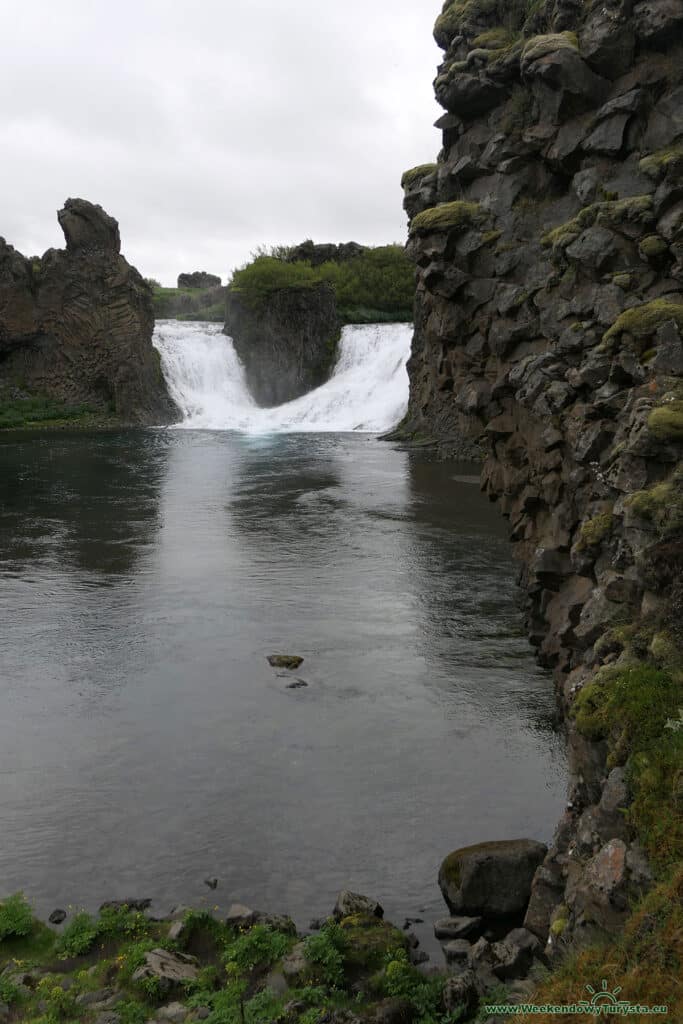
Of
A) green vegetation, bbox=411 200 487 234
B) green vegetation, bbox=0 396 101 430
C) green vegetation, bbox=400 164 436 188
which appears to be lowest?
green vegetation, bbox=0 396 101 430

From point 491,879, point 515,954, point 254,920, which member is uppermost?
point 515,954

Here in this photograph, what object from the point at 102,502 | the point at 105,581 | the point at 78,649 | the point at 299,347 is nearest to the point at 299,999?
the point at 78,649

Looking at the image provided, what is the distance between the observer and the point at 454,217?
18.5 meters

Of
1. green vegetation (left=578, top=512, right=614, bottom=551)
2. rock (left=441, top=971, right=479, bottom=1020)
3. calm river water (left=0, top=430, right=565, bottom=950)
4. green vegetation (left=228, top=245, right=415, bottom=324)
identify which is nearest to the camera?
rock (left=441, top=971, right=479, bottom=1020)

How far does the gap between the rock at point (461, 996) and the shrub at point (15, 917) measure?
190 inches

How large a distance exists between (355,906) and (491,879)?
5.38 ft

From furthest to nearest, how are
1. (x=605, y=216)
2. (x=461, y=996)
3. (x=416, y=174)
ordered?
(x=416, y=174), (x=605, y=216), (x=461, y=996)

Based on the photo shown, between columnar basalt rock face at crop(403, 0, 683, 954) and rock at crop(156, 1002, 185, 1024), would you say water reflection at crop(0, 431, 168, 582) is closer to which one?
columnar basalt rock face at crop(403, 0, 683, 954)

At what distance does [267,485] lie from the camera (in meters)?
40.0

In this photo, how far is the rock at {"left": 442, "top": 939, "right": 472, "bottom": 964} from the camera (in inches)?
356

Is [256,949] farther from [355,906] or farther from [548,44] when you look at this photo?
[548,44]

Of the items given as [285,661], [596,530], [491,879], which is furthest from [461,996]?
[285,661]

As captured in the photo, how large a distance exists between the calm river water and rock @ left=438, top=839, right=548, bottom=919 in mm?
437

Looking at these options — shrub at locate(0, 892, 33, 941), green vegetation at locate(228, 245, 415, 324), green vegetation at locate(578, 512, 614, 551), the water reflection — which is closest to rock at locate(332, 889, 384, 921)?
shrub at locate(0, 892, 33, 941)
